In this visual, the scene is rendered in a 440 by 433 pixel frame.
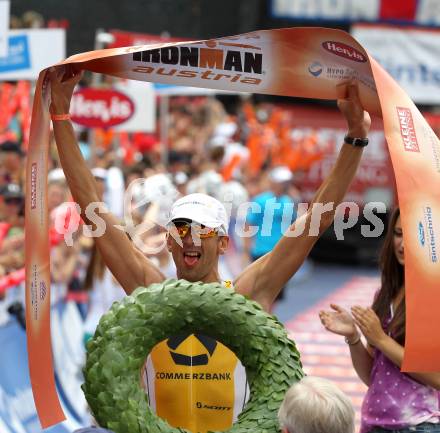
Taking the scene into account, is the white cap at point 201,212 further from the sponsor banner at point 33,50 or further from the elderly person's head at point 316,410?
the sponsor banner at point 33,50

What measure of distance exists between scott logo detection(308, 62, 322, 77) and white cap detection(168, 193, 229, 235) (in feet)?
2.18

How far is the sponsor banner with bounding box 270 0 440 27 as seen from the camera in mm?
18156

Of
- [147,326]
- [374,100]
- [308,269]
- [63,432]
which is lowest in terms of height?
[308,269]

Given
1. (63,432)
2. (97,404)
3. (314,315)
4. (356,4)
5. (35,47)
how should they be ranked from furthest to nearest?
Result: (356,4) < (314,315) < (35,47) < (63,432) < (97,404)

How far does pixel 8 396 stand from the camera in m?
6.83

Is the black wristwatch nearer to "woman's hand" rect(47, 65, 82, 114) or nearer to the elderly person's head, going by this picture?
"woman's hand" rect(47, 65, 82, 114)

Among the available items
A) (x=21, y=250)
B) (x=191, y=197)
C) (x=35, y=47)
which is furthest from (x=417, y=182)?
(x=35, y=47)

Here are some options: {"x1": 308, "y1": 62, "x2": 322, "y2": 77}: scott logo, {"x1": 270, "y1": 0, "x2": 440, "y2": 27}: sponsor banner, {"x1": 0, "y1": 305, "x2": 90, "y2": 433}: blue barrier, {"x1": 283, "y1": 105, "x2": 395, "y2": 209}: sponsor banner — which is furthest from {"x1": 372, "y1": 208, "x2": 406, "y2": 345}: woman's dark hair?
{"x1": 270, "y1": 0, "x2": 440, "y2": 27}: sponsor banner

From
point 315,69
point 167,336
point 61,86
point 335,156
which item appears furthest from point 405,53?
point 167,336

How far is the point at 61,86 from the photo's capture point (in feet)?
13.9

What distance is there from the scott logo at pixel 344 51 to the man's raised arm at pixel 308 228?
14 cm

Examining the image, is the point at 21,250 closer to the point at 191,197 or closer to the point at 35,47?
the point at 35,47

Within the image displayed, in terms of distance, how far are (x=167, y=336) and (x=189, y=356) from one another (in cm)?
24

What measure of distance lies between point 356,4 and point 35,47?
34.5 feet
